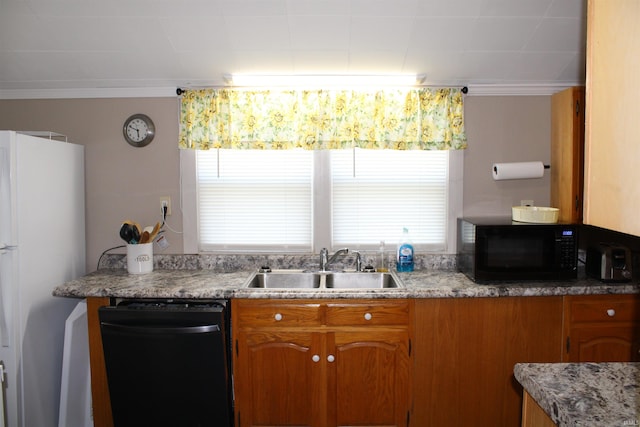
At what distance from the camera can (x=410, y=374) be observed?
6.78ft

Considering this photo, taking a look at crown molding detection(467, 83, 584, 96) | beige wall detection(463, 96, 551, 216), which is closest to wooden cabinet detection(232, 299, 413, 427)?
beige wall detection(463, 96, 551, 216)

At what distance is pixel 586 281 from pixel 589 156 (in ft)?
5.76

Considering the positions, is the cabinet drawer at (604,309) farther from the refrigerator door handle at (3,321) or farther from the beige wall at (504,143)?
the refrigerator door handle at (3,321)

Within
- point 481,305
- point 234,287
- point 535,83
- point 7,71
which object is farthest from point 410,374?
point 7,71

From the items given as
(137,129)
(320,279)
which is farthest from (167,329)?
(137,129)

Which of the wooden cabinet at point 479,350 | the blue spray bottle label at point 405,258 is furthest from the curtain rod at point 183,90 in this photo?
the wooden cabinet at point 479,350

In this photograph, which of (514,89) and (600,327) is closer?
(600,327)

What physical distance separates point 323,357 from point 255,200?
1.09 m

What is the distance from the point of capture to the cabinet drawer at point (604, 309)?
2066 mm

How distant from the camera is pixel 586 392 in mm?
964

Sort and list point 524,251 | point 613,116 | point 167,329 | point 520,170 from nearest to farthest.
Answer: point 613,116, point 167,329, point 524,251, point 520,170

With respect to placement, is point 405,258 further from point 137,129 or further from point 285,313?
point 137,129

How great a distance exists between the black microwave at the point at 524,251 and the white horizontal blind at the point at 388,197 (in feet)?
1.44

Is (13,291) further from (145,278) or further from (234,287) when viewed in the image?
(234,287)
